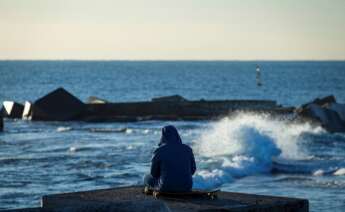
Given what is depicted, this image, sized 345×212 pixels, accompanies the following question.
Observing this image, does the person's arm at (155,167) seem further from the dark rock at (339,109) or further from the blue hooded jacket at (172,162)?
the dark rock at (339,109)

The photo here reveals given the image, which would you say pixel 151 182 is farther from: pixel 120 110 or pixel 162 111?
pixel 120 110

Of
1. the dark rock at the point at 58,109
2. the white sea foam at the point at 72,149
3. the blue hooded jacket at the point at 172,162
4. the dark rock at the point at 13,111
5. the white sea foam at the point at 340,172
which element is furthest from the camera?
the dark rock at the point at 13,111

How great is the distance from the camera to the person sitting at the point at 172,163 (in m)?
13.0

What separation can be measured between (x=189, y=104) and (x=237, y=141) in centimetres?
2260

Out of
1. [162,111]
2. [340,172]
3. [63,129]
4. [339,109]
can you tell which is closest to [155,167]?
[340,172]

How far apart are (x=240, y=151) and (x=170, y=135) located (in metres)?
20.7

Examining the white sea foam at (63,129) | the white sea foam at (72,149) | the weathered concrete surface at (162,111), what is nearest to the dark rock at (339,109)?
the weathered concrete surface at (162,111)

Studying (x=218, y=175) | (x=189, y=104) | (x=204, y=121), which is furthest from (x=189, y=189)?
(x=189, y=104)

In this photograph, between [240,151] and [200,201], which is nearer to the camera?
[200,201]

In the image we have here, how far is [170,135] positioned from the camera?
1293cm

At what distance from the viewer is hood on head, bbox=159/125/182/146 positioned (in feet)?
42.3

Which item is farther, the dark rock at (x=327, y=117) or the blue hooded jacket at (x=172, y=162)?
the dark rock at (x=327, y=117)

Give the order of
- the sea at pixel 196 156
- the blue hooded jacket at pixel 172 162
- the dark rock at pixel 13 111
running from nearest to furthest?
the blue hooded jacket at pixel 172 162 < the sea at pixel 196 156 < the dark rock at pixel 13 111

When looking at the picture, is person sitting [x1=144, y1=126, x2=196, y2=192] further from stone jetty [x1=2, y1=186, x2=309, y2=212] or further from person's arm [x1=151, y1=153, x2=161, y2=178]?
stone jetty [x1=2, y1=186, x2=309, y2=212]
